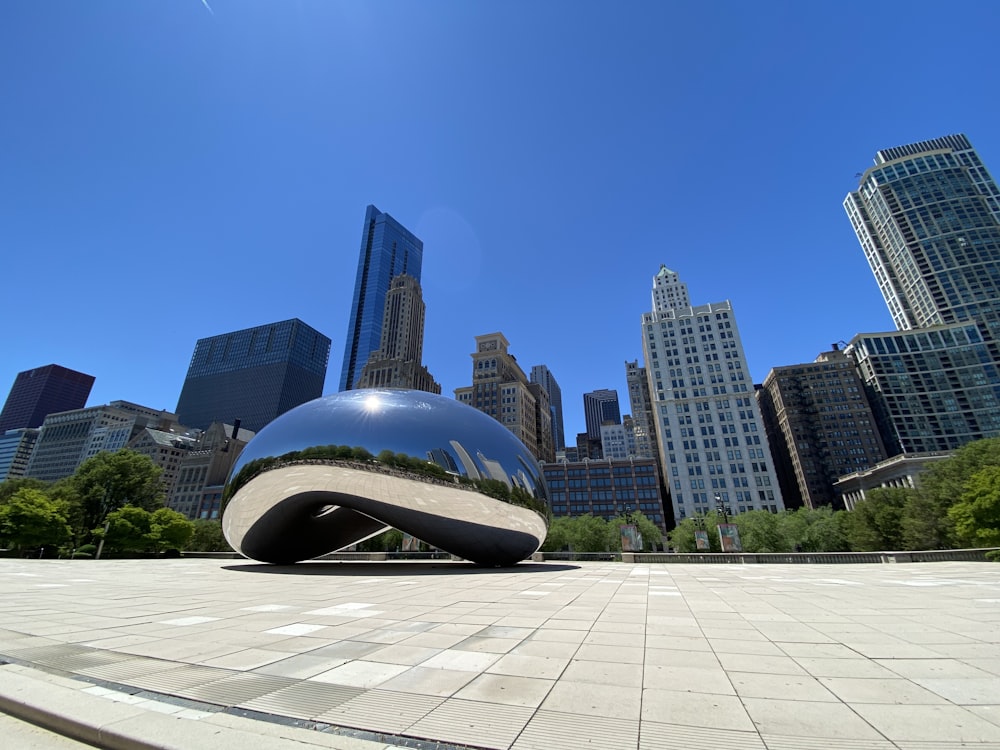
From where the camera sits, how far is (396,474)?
1466 cm

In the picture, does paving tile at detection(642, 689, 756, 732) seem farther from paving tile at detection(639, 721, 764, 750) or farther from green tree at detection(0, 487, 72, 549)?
green tree at detection(0, 487, 72, 549)

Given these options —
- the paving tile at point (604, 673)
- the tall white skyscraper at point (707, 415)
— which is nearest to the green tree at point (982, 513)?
the paving tile at point (604, 673)

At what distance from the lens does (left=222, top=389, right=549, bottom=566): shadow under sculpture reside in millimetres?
14812

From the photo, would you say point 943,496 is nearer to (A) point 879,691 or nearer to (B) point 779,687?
(A) point 879,691

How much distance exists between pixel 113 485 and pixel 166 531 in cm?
1738

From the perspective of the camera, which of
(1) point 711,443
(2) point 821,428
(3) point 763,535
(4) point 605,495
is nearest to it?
(3) point 763,535

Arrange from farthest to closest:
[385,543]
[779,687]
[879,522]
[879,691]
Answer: [385,543] < [879,522] < [779,687] < [879,691]

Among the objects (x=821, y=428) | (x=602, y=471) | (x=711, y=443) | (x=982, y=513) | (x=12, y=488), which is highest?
(x=821, y=428)

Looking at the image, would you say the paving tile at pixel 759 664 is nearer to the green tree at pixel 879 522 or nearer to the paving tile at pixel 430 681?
the paving tile at pixel 430 681

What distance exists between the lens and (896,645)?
5.59 meters

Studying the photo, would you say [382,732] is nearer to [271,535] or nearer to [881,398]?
[271,535]

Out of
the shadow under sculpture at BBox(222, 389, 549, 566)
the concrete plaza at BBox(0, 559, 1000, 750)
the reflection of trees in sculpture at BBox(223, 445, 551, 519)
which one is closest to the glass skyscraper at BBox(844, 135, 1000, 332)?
the shadow under sculpture at BBox(222, 389, 549, 566)

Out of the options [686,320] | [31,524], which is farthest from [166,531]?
[686,320]

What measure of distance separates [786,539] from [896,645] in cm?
6925
